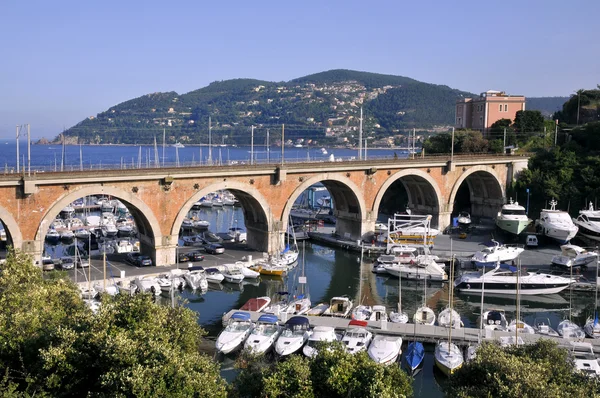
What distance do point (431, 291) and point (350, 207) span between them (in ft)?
45.2

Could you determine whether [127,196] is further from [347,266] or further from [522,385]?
[522,385]

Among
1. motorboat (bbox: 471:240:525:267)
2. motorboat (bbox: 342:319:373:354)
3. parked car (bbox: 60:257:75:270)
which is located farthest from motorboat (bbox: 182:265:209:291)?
motorboat (bbox: 471:240:525:267)

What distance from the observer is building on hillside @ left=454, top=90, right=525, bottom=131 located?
257 ft

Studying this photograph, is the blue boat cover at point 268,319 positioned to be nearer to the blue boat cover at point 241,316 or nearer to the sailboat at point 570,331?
the blue boat cover at point 241,316

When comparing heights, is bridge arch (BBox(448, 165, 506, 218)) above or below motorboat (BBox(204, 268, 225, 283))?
above

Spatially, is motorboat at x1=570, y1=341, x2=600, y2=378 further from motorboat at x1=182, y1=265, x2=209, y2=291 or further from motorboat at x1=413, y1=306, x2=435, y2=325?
motorboat at x1=182, y1=265, x2=209, y2=291

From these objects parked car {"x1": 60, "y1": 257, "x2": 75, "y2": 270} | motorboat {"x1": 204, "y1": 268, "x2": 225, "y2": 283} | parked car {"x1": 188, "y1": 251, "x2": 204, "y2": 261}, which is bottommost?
motorboat {"x1": 204, "y1": 268, "x2": 225, "y2": 283}

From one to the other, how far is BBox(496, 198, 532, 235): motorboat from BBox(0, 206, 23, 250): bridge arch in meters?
35.2

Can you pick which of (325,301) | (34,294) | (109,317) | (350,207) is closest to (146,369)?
(109,317)

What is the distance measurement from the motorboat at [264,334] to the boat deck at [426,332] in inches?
49.7

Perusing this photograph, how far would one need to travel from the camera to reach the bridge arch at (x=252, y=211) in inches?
1524

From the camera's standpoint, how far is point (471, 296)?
117 ft

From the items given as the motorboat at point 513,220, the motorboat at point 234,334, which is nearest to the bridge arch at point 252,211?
the motorboat at point 234,334

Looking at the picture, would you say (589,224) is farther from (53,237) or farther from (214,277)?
(53,237)
